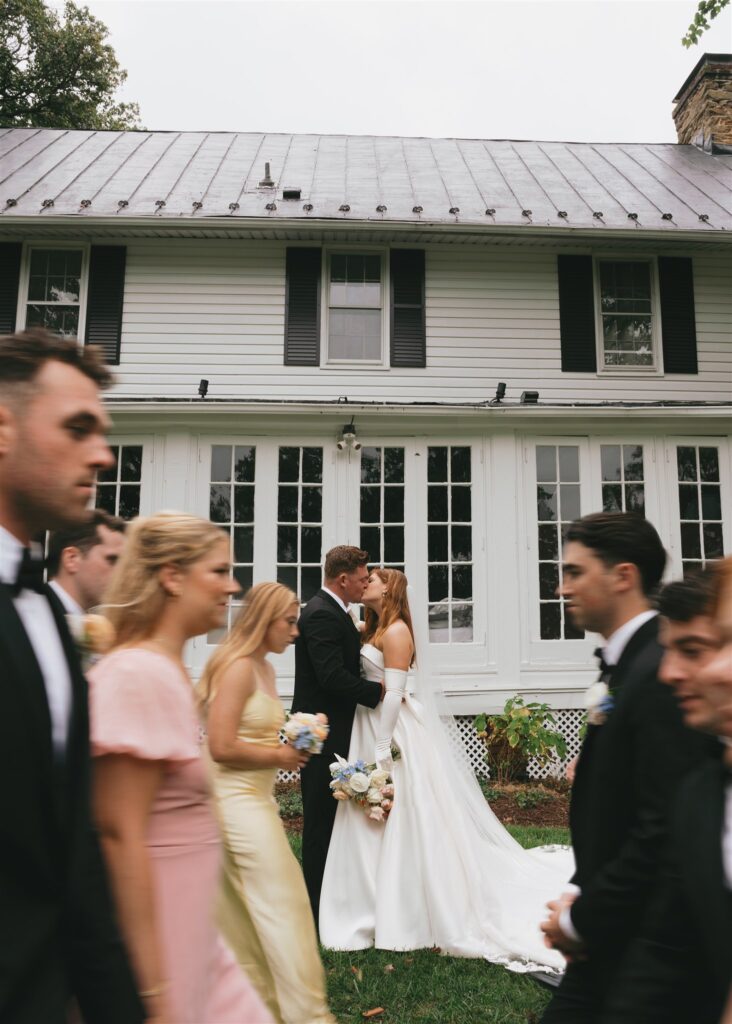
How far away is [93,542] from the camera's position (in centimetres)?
357

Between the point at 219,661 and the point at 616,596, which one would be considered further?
the point at 219,661

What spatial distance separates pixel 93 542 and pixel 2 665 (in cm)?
236

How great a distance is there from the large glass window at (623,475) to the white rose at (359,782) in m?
6.91

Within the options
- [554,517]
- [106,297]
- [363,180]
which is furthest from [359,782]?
[363,180]

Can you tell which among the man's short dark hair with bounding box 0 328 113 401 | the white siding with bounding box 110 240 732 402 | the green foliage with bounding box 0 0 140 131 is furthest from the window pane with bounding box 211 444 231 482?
the green foliage with bounding box 0 0 140 131

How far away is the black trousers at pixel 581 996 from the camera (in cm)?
232

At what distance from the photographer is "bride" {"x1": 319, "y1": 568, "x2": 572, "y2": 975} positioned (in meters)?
4.97

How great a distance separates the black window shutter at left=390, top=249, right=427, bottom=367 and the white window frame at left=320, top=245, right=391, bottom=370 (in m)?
0.10

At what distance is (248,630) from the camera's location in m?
3.85

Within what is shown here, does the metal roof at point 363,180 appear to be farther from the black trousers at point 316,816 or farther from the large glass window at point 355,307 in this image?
the black trousers at point 316,816

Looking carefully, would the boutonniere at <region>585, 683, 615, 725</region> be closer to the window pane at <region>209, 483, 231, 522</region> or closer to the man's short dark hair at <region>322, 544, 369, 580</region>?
the man's short dark hair at <region>322, 544, 369, 580</region>

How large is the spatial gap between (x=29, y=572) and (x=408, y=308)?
1043cm

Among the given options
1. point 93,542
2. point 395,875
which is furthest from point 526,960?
point 93,542

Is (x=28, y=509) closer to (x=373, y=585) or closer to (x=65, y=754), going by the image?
(x=65, y=754)
